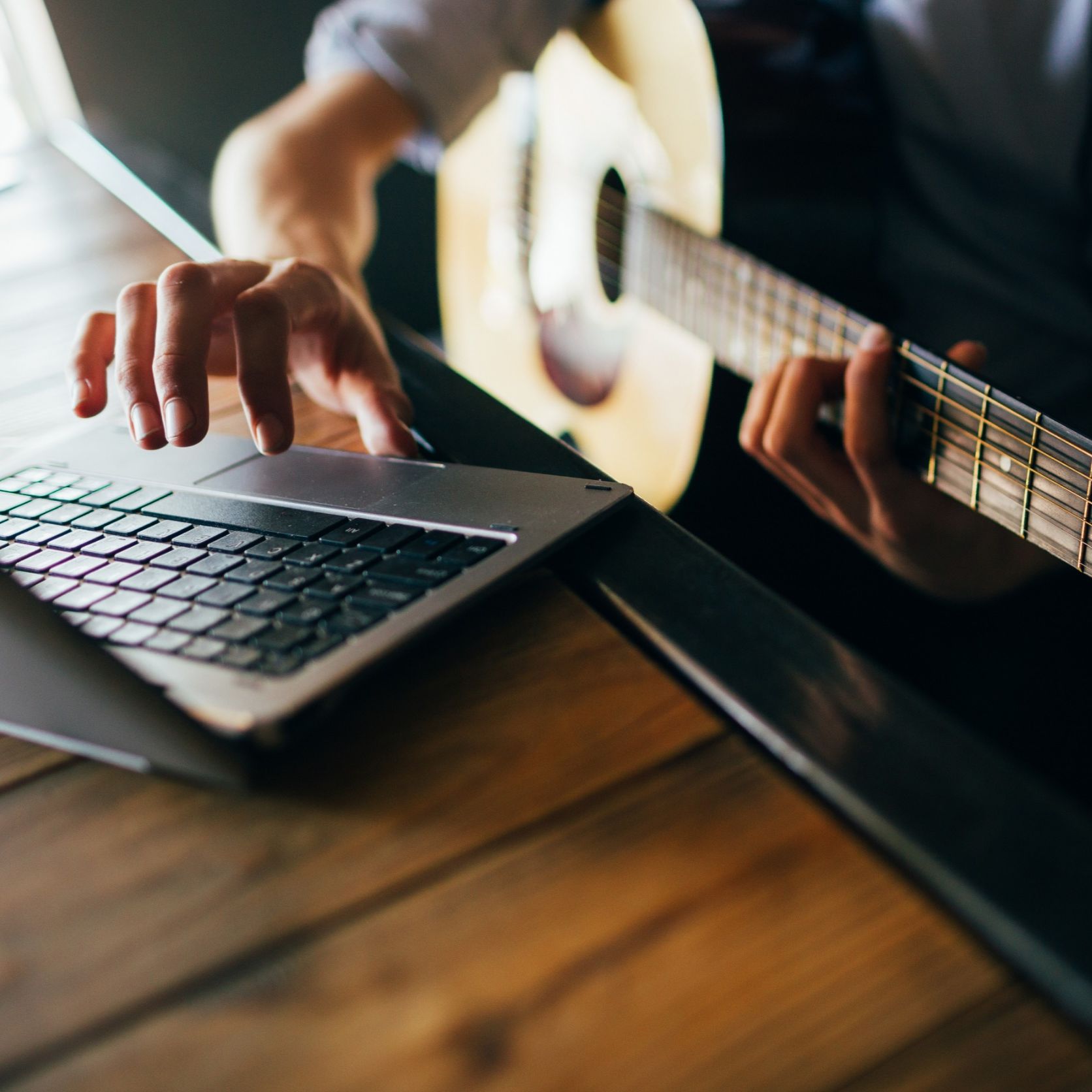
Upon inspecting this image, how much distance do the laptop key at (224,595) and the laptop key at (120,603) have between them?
0.8 inches

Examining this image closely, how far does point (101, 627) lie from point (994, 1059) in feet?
0.97

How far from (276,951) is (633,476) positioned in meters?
0.76

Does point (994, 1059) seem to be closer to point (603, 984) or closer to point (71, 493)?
point (603, 984)

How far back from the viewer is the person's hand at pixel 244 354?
0.44m

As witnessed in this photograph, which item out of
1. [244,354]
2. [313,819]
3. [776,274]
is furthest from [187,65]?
[313,819]

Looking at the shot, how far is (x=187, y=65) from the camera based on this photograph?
146 cm

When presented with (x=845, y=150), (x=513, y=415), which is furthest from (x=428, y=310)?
(x=513, y=415)

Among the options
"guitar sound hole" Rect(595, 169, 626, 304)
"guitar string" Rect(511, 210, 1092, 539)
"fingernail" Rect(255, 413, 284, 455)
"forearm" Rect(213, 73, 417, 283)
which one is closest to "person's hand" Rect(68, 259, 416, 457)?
"fingernail" Rect(255, 413, 284, 455)

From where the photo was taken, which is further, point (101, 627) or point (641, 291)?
point (641, 291)

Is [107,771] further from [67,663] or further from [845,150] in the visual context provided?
[845,150]

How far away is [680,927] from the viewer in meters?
0.25

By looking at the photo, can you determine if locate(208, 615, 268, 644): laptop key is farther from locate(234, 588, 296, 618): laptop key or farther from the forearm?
the forearm

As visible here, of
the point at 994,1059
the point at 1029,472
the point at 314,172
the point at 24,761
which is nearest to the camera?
the point at 994,1059

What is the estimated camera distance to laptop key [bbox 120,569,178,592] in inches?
14.2
